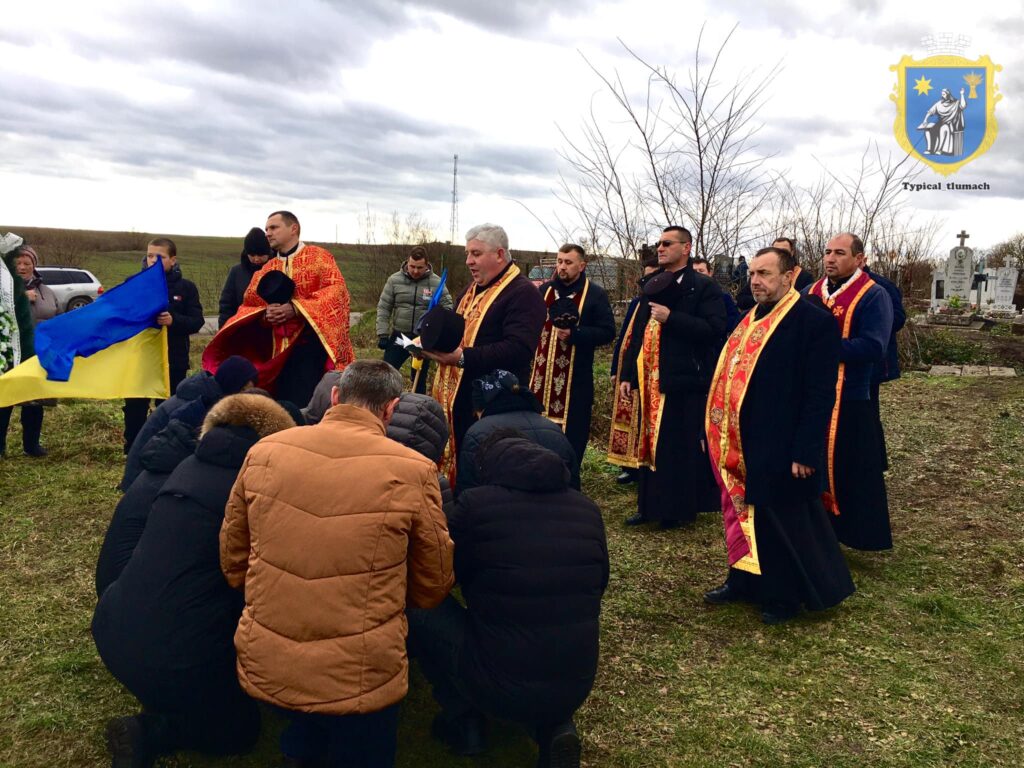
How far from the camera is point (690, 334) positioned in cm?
541

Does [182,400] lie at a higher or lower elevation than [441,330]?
lower

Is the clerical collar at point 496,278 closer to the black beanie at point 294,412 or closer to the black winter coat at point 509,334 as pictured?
the black winter coat at point 509,334

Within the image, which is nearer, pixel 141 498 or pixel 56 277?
pixel 141 498

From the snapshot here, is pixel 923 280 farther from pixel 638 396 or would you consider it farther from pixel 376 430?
pixel 376 430

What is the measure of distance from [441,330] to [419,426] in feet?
2.10

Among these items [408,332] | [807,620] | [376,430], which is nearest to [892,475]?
[807,620]

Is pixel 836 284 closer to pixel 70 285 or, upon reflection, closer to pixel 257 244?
pixel 257 244

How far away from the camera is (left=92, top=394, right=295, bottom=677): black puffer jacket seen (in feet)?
8.89

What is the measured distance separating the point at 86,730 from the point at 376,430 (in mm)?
1767

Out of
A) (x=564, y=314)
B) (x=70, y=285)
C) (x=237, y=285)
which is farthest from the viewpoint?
(x=70, y=285)

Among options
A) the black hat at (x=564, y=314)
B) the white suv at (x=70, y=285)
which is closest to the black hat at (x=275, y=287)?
the black hat at (x=564, y=314)

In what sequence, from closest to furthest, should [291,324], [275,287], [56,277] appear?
[275,287], [291,324], [56,277]

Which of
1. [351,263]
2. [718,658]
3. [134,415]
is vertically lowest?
[718,658]

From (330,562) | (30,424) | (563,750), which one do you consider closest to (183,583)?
(330,562)
